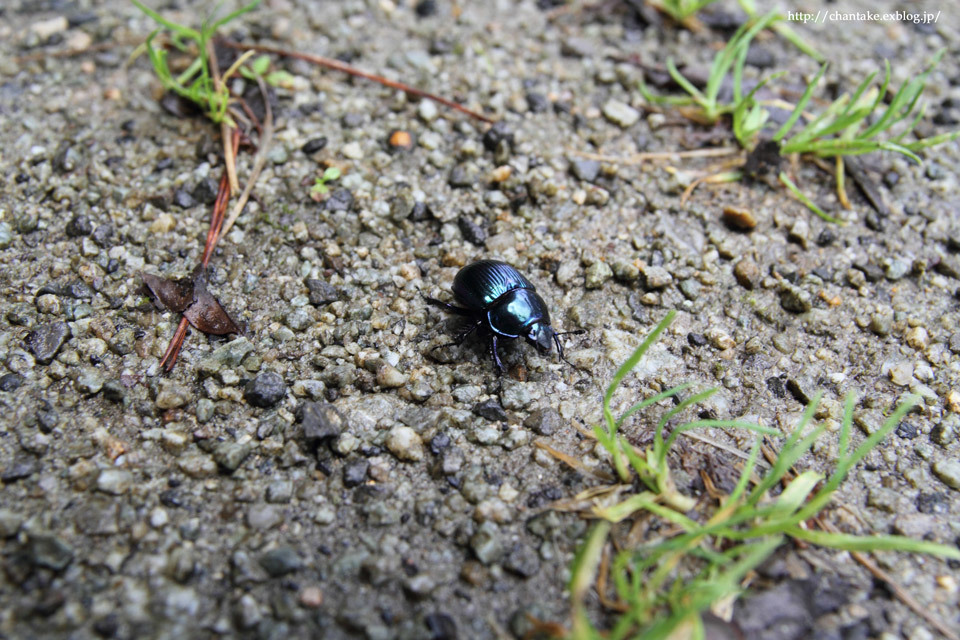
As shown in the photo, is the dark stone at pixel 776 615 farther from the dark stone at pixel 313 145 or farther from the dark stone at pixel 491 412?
the dark stone at pixel 313 145

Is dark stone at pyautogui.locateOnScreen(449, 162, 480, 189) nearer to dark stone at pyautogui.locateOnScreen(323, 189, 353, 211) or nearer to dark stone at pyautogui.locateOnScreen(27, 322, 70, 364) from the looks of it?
dark stone at pyautogui.locateOnScreen(323, 189, 353, 211)

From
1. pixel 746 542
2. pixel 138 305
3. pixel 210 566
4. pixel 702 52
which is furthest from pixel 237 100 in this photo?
pixel 746 542

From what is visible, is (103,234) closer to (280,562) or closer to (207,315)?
(207,315)

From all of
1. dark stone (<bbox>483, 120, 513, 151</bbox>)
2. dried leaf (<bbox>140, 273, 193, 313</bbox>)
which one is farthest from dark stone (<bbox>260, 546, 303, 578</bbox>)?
dark stone (<bbox>483, 120, 513, 151</bbox>)

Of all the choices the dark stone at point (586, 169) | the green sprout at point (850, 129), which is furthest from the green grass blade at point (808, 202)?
the dark stone at point (586, 169)

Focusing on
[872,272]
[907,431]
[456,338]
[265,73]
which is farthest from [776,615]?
[265,73]

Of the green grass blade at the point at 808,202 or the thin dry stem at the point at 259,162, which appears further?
the green grass blade at the point at 808,202
